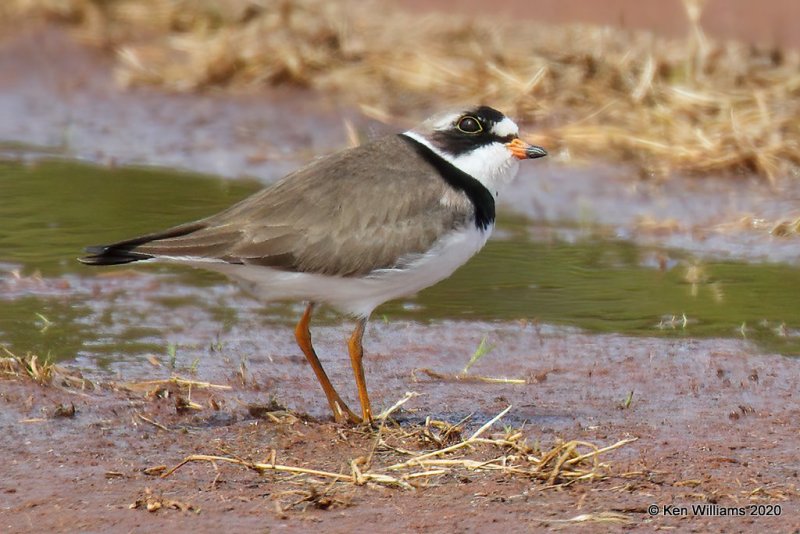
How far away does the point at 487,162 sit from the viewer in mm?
6383

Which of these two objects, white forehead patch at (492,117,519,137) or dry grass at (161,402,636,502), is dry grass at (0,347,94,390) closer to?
dry grass at (161,402,636,502)

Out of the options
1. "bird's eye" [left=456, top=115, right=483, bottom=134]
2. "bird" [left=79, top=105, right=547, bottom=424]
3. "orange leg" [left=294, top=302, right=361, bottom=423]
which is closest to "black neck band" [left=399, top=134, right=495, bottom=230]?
"bird" [left=79, top=105, right=547, bottom=424]

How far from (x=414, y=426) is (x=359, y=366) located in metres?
0.44

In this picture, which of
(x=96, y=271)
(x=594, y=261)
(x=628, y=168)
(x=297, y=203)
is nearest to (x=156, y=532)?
(x=297, y=203)

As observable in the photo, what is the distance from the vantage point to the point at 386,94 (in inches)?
486

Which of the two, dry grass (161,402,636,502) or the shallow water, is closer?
dry grass (161,402,636,502)

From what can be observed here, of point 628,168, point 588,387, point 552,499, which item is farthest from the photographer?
point 628,168

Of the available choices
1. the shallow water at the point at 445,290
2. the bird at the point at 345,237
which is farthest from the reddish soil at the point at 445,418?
the bird at the point at 345,237

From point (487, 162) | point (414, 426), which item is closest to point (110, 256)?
point (414, 426)

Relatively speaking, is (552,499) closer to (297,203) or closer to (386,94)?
(297,203)

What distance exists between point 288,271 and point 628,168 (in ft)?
16.4

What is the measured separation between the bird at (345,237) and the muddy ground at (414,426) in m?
0.48

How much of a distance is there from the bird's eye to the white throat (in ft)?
0.29

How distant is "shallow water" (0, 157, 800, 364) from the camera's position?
7.46m
